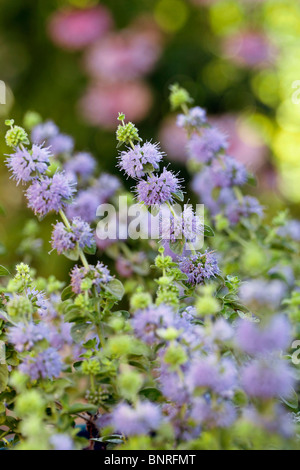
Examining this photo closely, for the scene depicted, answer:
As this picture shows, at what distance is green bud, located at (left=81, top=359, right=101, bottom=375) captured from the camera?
676 mm

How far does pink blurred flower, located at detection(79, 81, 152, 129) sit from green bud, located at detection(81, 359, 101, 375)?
5.25ft

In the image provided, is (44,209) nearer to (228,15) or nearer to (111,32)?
(111,32)

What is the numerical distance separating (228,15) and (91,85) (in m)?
0.78

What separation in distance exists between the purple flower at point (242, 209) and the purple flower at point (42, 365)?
586 mm

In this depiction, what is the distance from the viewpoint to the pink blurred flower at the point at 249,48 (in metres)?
2.34

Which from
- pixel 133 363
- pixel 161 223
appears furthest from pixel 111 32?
pixel 133 363

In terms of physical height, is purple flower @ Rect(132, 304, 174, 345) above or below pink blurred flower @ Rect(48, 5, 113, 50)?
below

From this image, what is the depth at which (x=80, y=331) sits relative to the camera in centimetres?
72

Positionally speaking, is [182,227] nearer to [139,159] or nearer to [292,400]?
[139,159]

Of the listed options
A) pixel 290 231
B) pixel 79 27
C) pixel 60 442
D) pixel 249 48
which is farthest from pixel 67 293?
pixel 249 48

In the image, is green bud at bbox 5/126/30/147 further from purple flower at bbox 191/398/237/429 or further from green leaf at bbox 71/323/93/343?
purple flower at bbox 191/398/237/429

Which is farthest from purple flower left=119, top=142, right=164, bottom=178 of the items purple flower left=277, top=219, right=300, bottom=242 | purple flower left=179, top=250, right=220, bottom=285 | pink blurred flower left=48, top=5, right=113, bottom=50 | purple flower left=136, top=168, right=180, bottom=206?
pink blurred flower left=48, top=5, right=113, bottom=50
